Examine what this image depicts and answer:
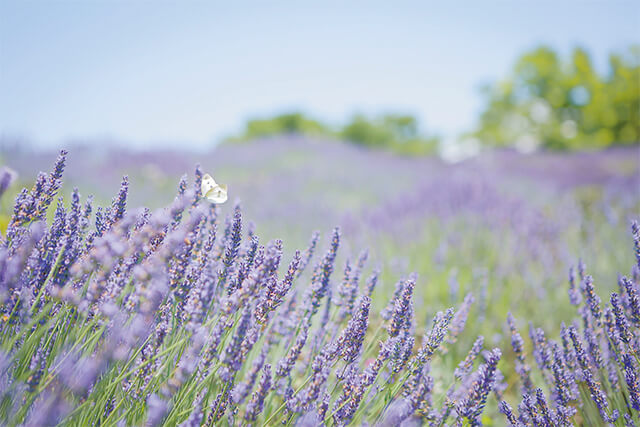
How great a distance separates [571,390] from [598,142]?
21.6m

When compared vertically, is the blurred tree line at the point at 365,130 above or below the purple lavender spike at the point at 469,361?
above

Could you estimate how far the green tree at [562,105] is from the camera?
18.3 meters

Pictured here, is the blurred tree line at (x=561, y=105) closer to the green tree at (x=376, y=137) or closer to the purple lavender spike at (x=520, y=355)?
the green tree at (x=376, y=137)

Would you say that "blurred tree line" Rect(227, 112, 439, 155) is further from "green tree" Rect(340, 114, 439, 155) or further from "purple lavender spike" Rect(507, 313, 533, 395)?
"purple lavender spike" Rect(507, 313, 533, 395)

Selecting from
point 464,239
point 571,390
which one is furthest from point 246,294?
point 464,239

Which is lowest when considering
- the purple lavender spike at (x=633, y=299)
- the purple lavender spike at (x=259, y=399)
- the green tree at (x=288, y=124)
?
the purple lavender spike at (x=259, y=399)

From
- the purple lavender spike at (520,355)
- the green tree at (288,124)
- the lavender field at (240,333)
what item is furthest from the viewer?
the green tree at (288,124)

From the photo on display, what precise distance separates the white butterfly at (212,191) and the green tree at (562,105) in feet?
66.5

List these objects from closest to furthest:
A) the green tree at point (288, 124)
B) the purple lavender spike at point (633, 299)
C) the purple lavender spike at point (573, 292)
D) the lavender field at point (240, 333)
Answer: the lavender field at point (240, 333), the purple lavender spike at point (633, 299), the purple lavender spike at point (573, 292), the green tree at point (288, 124)

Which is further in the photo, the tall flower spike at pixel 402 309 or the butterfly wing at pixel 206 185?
the butterfly wing at pixel 206 185

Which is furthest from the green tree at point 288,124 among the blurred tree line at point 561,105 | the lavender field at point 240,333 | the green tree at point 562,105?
the lavender field at point 240,333

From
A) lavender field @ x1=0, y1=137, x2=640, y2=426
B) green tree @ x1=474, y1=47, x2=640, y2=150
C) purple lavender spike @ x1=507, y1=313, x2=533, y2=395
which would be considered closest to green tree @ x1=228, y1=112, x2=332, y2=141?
green tree @ x1=474, y1=47, x2=640, y2=150

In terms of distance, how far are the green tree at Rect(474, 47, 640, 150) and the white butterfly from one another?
2027 cm

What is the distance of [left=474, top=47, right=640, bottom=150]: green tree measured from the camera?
60.0 feet
